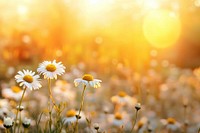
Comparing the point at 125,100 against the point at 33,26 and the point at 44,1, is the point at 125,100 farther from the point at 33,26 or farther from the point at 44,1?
the point at 44,1

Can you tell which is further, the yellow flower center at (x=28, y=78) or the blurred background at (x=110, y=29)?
the blurred background at (x=110, y=29)

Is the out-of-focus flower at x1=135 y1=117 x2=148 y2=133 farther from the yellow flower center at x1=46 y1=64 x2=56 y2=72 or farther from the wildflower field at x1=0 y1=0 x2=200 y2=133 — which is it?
the yellow flower center at x1=46 y1=64 x2=56 y2=72

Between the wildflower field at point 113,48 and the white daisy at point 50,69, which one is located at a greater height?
the wildflower field at point 113,48

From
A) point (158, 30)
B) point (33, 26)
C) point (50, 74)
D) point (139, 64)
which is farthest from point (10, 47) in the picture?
point (50, 74)

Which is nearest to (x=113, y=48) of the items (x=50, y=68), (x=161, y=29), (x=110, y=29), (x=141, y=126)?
(x=110, y=29)

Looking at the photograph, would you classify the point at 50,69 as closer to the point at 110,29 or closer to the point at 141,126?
the point at 141,126

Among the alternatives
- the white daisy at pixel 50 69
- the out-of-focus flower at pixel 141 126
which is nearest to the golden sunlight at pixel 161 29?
the out-of-focus flower at pixel 141 126

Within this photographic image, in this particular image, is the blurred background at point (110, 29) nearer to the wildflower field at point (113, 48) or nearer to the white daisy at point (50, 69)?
the wildflower field at point (113, 48)

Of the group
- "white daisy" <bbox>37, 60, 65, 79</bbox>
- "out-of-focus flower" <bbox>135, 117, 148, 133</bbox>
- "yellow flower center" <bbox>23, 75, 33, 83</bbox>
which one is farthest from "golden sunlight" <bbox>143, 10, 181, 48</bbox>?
"yellow flower center" <bbox>23, 75, 33, 83</bbox>
